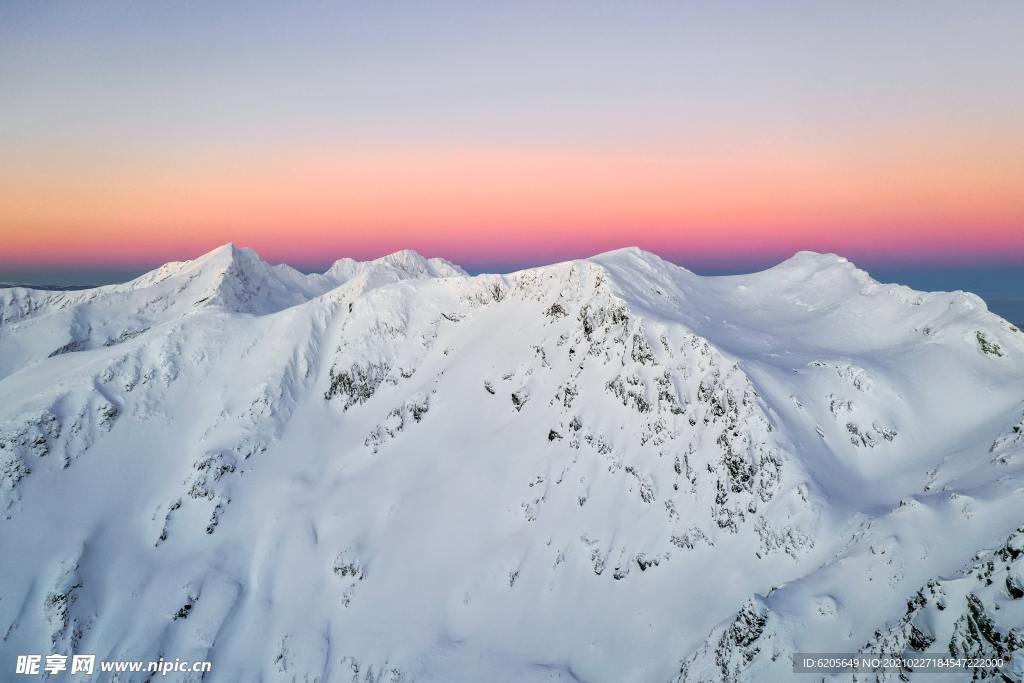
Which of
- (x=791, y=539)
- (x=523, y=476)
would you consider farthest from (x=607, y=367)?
(x=791, y=539)

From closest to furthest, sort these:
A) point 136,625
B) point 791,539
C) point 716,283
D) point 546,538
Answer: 1. point 791,539
2. point 546,538
3. point 136,625
4. point 716,283

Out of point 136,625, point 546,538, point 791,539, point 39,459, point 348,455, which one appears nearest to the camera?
point 791,539

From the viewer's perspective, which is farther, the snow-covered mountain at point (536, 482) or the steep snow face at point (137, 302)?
the steep snow face at point (137, 302)

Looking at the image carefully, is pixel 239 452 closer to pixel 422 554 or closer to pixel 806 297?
pixel 422 554

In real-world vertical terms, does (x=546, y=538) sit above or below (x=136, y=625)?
above

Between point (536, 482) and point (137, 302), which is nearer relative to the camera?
point (536, 482)

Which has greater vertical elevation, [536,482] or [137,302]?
[536,482]

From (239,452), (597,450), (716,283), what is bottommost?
(239,452)

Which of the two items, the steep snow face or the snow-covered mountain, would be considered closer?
the snow-covered mountain
